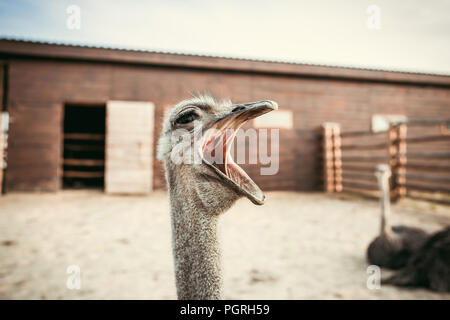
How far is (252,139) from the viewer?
791cm

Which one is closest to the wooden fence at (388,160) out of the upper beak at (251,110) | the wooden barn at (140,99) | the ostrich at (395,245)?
the wooden barn at (140,99)

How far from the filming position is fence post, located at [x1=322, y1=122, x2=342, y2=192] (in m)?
8.30

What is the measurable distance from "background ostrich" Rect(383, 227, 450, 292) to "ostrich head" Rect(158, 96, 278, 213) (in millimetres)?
2037

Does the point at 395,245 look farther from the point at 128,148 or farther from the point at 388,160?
the point at 128,148

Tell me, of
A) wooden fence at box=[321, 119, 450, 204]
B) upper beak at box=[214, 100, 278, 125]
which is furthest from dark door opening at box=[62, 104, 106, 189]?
upper beak at box=[214, 100, 278, 125]

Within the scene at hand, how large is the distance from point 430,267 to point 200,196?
2.22 meters

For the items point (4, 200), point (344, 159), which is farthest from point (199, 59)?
point (4, 200)

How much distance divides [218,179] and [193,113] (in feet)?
1.10

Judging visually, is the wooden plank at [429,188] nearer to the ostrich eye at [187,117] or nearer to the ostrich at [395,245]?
the ostrich at [395,245]

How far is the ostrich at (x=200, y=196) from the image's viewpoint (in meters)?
1.23

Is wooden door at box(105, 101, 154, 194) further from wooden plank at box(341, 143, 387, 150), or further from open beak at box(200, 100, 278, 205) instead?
open beak at box(200, 100, 278, 205)

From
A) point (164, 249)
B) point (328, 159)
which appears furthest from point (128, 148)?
point (328, 159)

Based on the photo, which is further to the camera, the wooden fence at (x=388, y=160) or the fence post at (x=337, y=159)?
the fence post at (x=337, y=159)

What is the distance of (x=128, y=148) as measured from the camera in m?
7.29
